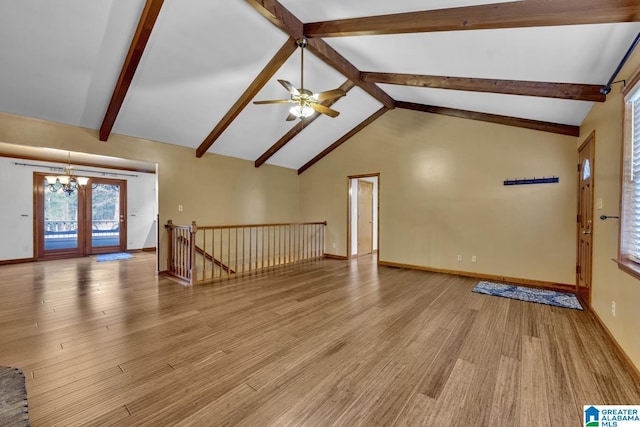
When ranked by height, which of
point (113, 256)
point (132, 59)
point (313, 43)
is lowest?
point (113, 256)

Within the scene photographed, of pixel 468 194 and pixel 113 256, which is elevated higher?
pixel 468 194

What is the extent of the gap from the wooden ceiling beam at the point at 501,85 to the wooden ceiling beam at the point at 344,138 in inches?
62.5

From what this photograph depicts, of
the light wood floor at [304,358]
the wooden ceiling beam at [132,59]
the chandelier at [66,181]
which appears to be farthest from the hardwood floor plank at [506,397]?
the chandelier at [66,181]

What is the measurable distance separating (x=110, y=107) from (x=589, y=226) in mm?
6693

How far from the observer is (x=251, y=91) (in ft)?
13.9

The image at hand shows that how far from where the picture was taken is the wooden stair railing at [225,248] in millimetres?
4695

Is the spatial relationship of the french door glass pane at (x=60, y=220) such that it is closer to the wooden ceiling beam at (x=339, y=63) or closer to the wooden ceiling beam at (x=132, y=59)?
the wooden ceiling beam at (x=132, y=59)

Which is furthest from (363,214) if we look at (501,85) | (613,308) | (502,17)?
(502,17)

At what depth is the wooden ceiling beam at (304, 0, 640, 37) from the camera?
6.23 ft

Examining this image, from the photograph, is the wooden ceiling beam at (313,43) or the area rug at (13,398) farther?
the wooden ceiling beam at (313,43)

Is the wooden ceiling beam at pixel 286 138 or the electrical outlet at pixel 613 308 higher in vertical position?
the wooden ceiling beam at pixel 286 138

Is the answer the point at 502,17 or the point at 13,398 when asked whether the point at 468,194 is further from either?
the point at 13,398

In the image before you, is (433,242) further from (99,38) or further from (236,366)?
(99,38)

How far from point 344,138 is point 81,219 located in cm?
742
